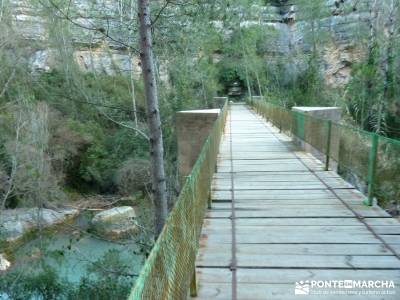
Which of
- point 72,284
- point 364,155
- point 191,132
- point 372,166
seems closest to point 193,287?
point 372,166

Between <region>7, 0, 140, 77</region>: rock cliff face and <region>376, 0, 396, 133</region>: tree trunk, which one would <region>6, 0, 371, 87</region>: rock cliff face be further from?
<region>376, 0, 396, 133</region>: tree trunk

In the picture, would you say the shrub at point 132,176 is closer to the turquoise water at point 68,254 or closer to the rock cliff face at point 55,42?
the turquoise water at point 68,254

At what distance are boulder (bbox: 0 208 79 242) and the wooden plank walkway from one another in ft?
44.8

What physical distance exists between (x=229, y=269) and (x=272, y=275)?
0.42m

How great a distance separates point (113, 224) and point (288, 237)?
1422 centimetres

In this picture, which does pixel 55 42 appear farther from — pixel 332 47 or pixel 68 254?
pixel 332 47

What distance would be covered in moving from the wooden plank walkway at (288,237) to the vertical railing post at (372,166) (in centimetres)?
Result: 19

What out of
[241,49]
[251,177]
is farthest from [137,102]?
[251,177]

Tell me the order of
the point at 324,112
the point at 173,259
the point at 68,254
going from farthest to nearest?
the point at 68,254 < the point at 324,112 < the point at 173,259

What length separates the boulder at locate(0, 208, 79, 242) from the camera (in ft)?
60.3

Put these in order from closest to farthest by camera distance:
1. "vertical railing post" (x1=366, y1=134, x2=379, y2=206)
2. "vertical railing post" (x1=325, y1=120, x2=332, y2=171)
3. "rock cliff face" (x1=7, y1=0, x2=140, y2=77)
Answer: "vertical railing post" (x1=366, y1=134, x2=379, y2=206), "vertical railing post" (x1=325, y1=120, x2=332, y2=171), "rock cliff face" (x1=7, y1=0, x2=140, y2=77)

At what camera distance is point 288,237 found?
491 cm

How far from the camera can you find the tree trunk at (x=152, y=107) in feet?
18.4

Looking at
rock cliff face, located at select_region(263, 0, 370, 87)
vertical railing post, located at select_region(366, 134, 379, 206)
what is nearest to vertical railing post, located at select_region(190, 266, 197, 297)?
vertical railing post, located at select_region(366, 134, 379, 206)
